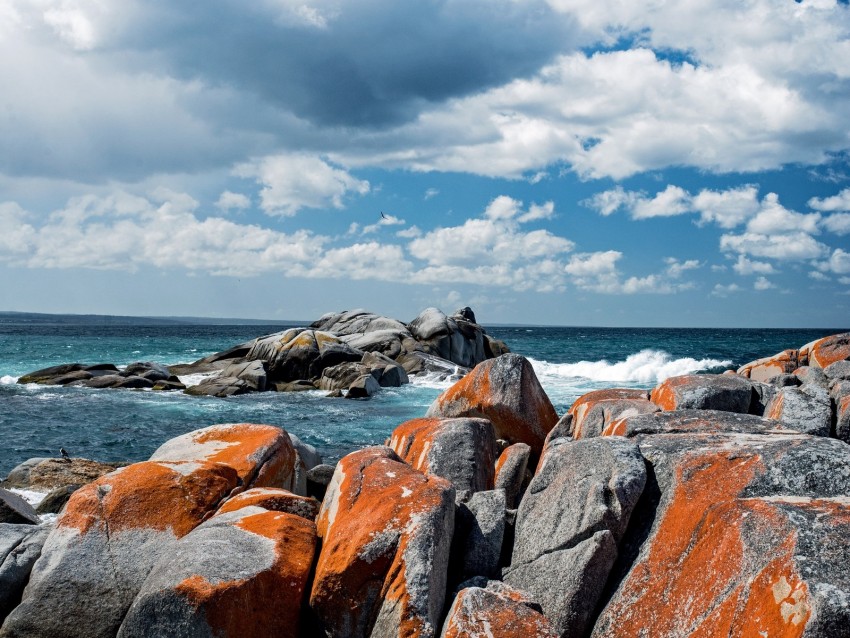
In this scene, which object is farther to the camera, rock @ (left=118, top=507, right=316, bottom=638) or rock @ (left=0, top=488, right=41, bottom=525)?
rock @ (left=0, top=488, right=41, bottom=525)

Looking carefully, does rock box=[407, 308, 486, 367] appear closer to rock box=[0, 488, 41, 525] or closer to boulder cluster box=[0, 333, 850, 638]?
rock box=[0, 488, 41, 525]

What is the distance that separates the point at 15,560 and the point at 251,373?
91.6 feet

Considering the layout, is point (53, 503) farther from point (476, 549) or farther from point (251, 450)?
point (476, 549)

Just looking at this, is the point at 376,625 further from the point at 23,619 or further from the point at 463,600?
the point at 23,619

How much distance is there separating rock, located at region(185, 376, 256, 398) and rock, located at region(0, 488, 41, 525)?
22.1 m

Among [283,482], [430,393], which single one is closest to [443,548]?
[283,482]

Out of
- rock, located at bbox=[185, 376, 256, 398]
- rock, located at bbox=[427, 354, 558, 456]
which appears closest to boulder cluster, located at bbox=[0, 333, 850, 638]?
rock, located at bbox=[427, 354, 558, 456]

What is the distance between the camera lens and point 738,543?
514 cm

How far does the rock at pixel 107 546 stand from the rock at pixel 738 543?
4.19 metres

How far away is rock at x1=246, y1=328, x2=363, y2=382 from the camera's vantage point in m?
37.2

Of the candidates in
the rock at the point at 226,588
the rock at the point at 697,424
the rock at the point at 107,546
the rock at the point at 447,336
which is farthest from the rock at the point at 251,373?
the rock at the point at 697,424

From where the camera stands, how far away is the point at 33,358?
5753 cm

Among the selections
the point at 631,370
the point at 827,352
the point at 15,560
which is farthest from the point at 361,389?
the point at 631,370

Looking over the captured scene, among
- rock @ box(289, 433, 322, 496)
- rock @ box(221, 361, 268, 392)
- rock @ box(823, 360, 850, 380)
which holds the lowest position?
rock @ box(221, 361, 268, 392)
